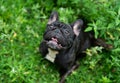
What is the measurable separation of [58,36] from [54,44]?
0.38 ft

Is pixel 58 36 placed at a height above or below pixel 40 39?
above

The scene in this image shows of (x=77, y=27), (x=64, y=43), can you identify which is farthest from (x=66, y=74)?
(x=77, y=27)

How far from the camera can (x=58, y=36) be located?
4.16 metres

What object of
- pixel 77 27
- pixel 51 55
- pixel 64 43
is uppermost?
pixel 77 27

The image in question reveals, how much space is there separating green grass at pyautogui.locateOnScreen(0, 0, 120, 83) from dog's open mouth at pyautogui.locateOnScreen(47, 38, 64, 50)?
0.48 meters

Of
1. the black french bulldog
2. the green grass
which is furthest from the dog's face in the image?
the green grass

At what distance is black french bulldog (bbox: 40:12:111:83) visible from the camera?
165 inches

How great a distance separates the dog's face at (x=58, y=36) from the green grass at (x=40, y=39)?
386 millimetres

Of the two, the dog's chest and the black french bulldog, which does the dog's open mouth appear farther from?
the dog's chest

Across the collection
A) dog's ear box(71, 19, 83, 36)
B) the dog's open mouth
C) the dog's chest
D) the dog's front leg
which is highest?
dog's ear box(71, 19, 83, 36)

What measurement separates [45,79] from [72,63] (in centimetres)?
44

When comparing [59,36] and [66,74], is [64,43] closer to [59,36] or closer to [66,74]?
[59,36]

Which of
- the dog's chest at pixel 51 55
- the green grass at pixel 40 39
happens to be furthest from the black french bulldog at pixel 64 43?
the green grass at pixel 40 39

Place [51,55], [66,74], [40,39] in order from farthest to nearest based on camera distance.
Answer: [40,39] < [66,74] < [51,55]
